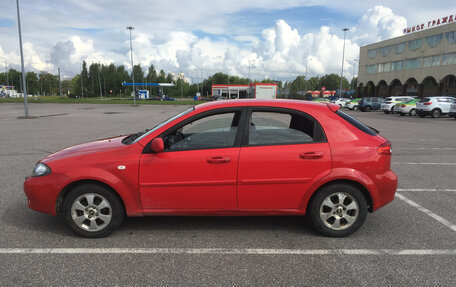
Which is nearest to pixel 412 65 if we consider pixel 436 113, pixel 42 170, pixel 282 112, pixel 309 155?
pixel 436 113

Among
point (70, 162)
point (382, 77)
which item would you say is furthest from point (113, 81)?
point (70, 162)

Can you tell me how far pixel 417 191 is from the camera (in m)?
5.43

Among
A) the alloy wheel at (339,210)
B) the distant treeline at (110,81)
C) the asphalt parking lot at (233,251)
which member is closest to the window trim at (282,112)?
the alloy wheel at (339,210)

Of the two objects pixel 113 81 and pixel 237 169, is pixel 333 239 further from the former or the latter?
pixel 113 81

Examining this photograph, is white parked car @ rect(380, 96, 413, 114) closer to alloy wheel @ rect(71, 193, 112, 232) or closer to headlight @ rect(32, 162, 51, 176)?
alloy wheel @ rect(71, 193, 112, 232)

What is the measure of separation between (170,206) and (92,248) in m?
0.90

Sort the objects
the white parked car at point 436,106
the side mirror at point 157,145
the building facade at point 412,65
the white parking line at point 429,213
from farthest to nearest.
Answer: the building facade at point 412,65
the white parked car at point 436,106
the white parking line at point 429,213
the side mirror at point 157,145

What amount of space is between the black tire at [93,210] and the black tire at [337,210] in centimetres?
217

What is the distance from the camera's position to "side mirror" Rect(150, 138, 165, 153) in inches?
134

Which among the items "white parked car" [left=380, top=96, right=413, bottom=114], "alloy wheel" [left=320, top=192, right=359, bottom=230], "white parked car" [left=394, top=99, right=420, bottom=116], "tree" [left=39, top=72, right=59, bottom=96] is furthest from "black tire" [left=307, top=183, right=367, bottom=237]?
"tree" [left=39, top=72, right=59, bottom=96]

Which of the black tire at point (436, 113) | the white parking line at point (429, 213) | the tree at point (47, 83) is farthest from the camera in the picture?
the tree at point (47, 83)

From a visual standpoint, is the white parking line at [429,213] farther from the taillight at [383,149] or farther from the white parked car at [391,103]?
the white parked car at [391,103]

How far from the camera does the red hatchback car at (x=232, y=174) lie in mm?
3457

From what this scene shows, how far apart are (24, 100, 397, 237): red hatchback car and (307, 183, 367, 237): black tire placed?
0.01 metres
